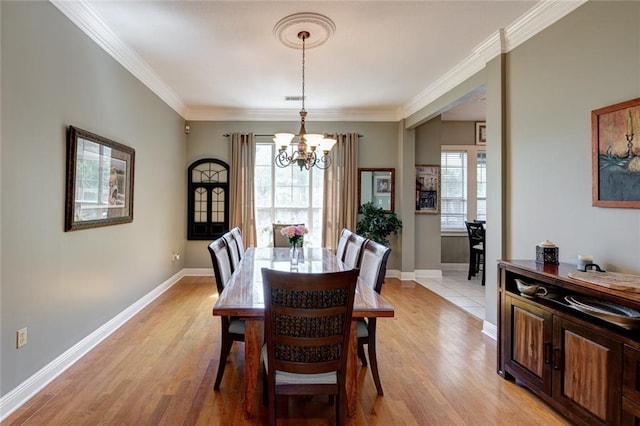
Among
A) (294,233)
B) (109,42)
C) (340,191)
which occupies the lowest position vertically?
(294,233)

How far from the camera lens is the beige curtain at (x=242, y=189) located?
5730 millimetres

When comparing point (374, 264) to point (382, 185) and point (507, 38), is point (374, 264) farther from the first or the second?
point (382, 185)

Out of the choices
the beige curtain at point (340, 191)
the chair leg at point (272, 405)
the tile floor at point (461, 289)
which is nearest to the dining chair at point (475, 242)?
the tile floor at point (461, 289)

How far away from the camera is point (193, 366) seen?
2660 millimetres

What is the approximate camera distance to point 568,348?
1961 millimetres

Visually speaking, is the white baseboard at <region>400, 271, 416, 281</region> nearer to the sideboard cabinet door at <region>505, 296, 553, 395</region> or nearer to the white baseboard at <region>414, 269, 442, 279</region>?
the white baseboard at <region>414, 269, 442, 279</region>

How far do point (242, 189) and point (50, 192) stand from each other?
132 inches

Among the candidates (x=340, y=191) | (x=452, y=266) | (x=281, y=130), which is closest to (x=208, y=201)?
(x=281, y=130)

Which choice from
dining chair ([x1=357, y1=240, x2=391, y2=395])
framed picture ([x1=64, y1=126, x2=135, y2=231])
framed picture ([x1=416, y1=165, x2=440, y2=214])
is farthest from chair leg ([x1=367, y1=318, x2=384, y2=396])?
framed picture ([x1=416, y1=165, x2=440, y2=214])

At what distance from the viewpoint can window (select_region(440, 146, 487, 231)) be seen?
21.6ft

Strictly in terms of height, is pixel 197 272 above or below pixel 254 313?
below

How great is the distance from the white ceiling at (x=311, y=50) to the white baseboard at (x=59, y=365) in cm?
265

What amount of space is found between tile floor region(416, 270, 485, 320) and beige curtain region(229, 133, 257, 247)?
9.93 feet

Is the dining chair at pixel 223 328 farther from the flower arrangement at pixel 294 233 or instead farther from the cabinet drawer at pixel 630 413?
the cabinet drawer at pixel 630 413
